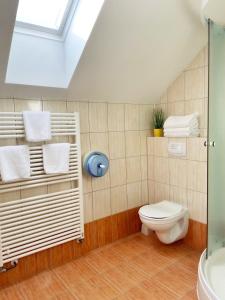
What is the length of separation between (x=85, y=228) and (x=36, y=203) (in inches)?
25.9

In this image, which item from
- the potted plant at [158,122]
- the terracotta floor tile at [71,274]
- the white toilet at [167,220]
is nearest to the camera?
the terracotta floor tile at [71,274]

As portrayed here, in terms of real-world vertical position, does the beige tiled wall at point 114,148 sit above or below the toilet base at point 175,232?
above

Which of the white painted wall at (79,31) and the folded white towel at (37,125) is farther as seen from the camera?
the folded white towel at (37,125)

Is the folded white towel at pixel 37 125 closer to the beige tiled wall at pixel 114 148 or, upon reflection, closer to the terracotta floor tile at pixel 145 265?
the beige tiled wall at pixel 114 148

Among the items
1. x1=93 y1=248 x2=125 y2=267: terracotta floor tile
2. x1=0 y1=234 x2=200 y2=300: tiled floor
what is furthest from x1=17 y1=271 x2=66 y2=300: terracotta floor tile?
x1=93 y1=248 x2=125 y2=267: terracotta floor tile

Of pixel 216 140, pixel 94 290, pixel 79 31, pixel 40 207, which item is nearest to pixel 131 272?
pixel 94 290

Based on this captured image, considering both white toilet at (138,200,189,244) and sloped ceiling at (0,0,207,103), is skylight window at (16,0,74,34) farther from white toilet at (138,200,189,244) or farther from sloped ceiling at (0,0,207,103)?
white toilet at (138,200,189,244)

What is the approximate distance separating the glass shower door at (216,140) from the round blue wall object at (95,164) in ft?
3.34

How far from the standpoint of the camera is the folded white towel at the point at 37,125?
6.50 ft

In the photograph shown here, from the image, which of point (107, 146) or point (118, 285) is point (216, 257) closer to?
point (118, 285)

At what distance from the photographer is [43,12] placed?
2.02m

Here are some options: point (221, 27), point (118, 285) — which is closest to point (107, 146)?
point (118, 285)

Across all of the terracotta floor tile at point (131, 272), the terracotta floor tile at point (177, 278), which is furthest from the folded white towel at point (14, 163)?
the terracotta floor tile at point (177, 278)

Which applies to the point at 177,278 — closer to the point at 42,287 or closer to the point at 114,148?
the point at 42,287
